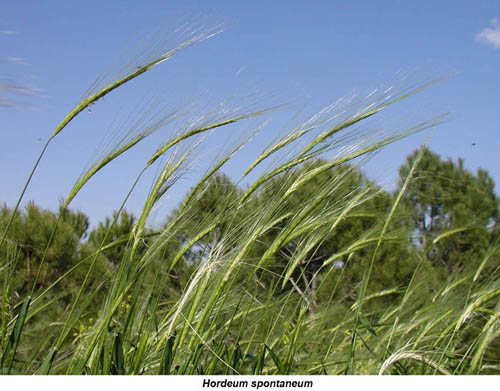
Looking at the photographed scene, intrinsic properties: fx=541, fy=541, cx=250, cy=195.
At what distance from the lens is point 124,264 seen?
1295 millimetres

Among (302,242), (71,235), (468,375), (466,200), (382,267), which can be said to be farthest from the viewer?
(466,200)

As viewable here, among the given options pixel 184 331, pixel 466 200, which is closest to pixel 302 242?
pixel 184 331

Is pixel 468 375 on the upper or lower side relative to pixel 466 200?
lower

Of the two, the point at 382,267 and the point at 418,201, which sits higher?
the point at 418,201

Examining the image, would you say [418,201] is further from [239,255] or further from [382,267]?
[239,255]

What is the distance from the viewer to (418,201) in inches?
352

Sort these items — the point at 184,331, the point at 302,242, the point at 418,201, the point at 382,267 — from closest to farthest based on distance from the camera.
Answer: the point at 184,331 < the point at 302,242 < the point at 382,267 < the point at 418,201

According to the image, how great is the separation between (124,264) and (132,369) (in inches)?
10.7
